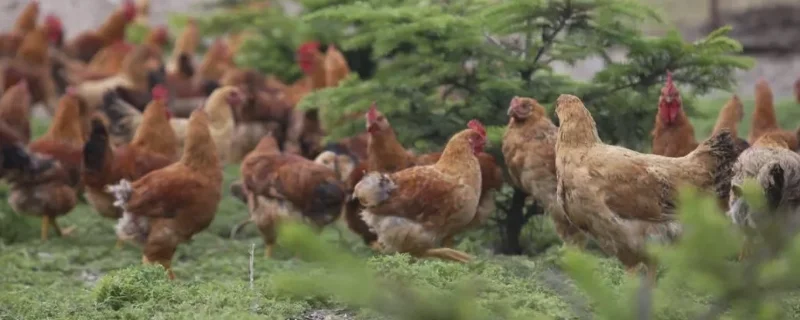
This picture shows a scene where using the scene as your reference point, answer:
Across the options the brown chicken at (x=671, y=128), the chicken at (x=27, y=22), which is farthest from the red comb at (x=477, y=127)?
the chicken at (x=27, y=22)

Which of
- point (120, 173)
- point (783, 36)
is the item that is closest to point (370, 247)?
point (120, 173)

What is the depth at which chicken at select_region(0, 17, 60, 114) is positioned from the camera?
14891 mm

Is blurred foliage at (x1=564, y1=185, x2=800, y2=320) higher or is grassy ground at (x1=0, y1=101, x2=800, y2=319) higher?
blurred foliage at (x1=564, y1=185, x2=800, y2=320)

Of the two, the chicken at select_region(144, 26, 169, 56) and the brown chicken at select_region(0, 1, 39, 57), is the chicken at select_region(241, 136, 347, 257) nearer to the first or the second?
the brown chicken at select_region(0, 1, 39, 57)

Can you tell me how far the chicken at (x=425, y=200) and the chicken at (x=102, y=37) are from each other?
12237 millimetres

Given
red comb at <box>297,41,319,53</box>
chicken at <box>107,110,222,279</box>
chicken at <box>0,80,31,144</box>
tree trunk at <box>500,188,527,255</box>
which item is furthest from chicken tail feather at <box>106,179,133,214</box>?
red comb at <box>297,41,319,53</box>

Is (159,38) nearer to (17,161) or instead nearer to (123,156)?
(17,161)

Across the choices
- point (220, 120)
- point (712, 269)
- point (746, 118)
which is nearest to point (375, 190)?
point (712, 269)

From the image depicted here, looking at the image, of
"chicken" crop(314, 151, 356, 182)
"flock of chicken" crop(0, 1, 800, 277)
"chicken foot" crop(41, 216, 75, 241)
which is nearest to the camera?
"flock of chicken" crop(0, 1, 800, 277)

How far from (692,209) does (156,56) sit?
14273 mm

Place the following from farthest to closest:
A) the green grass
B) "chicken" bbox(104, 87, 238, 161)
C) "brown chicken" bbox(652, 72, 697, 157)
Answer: the green grass → "chicken" bbox(104, 87, 238, 161) → "brown chicken" bbox(652, 72, 697, 157)

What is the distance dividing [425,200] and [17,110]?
576 centimetres

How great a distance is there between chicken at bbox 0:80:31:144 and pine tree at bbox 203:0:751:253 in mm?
3630

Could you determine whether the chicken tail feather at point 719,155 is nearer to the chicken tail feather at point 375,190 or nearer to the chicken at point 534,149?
the chicken at point 534,149
